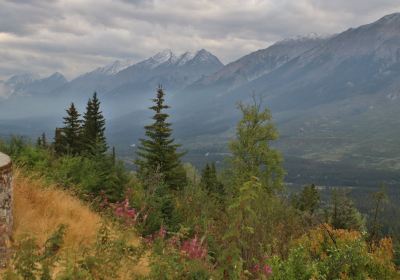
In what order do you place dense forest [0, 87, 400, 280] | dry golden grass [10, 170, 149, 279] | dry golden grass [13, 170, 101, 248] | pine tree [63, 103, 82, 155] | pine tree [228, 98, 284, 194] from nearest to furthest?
dense forest [0, 87, 400, 280], dry golden grass [10, 170, 149, 279], dry golden grass [13, 170, 101, 248], pine tree [63, 103, 82, 155], pine tree [228, 98, 284, 194]

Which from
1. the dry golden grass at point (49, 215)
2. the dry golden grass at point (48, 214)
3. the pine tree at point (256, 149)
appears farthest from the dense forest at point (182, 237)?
the pine tree at point (256, 149)

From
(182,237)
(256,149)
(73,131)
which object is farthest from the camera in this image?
(256,149)

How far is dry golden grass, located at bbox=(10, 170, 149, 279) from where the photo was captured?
10422 mm

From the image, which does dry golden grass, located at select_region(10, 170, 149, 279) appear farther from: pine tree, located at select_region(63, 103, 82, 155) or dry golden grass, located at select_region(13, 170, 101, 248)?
pine tree, located at select_region(63, 103, 82, 155)

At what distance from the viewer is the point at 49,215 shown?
11.5m

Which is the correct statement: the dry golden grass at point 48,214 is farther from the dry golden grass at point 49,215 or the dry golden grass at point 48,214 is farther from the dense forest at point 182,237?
the dense forest at point 182,237

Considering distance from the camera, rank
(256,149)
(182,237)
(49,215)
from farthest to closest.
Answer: (256,149) < (49,215) < (182,237)

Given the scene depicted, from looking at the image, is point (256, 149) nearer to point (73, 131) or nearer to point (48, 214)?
point (73, 131)

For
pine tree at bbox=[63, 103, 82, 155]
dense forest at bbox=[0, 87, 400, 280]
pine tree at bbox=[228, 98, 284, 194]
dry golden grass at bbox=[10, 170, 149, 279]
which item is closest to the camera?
dense forest at bbox=[0, 87, 400, 280]

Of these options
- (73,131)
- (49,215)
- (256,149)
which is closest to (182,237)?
(49,215)

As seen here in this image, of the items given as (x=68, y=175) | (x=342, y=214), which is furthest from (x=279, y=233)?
(x=342, y=214)

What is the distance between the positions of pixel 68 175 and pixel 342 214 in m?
36.0

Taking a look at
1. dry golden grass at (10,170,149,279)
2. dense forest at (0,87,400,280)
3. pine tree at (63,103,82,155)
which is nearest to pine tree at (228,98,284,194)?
pine tree at (63,103,82,155)

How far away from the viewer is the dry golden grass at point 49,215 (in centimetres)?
1042
